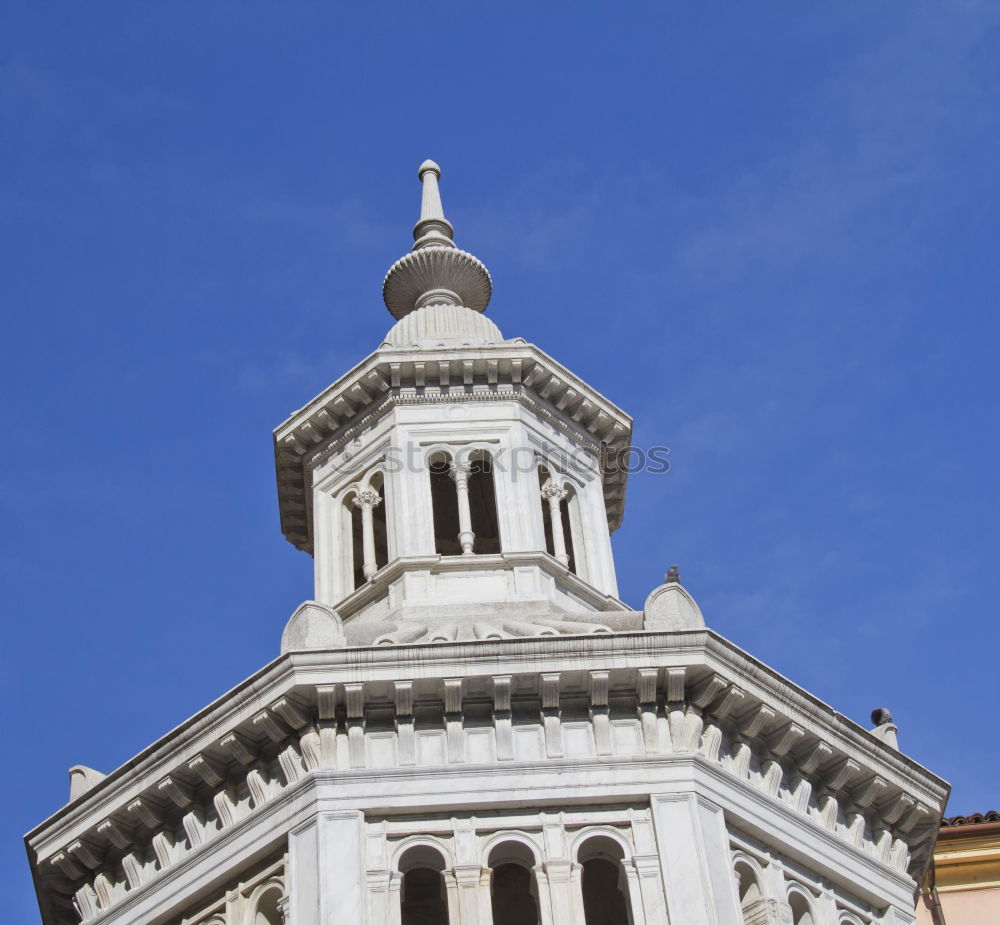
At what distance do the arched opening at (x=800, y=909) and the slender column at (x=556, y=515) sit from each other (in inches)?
350

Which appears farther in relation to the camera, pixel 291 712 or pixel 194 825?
pixel 194 825

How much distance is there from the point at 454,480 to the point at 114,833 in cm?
1041

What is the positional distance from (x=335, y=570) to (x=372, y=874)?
10594 mm

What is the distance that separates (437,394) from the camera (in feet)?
141

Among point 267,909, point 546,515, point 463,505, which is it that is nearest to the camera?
point 267,909

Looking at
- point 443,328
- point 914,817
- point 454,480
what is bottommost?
point 914,817

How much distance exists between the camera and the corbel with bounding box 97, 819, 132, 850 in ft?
113

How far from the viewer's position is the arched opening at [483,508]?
1698 inches

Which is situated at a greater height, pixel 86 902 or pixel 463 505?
pixel 463 505

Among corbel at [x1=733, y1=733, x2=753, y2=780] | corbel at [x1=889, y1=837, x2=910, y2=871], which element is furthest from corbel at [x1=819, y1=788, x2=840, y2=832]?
corbel at [x1=733, y1=733, x2=753, y2=780]

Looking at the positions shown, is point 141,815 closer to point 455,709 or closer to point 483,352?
point 455,709

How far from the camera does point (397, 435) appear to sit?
1666 inches

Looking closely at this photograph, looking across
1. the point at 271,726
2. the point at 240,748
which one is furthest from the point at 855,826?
the point at 240,748

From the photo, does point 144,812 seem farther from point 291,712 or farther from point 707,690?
point 707,690
